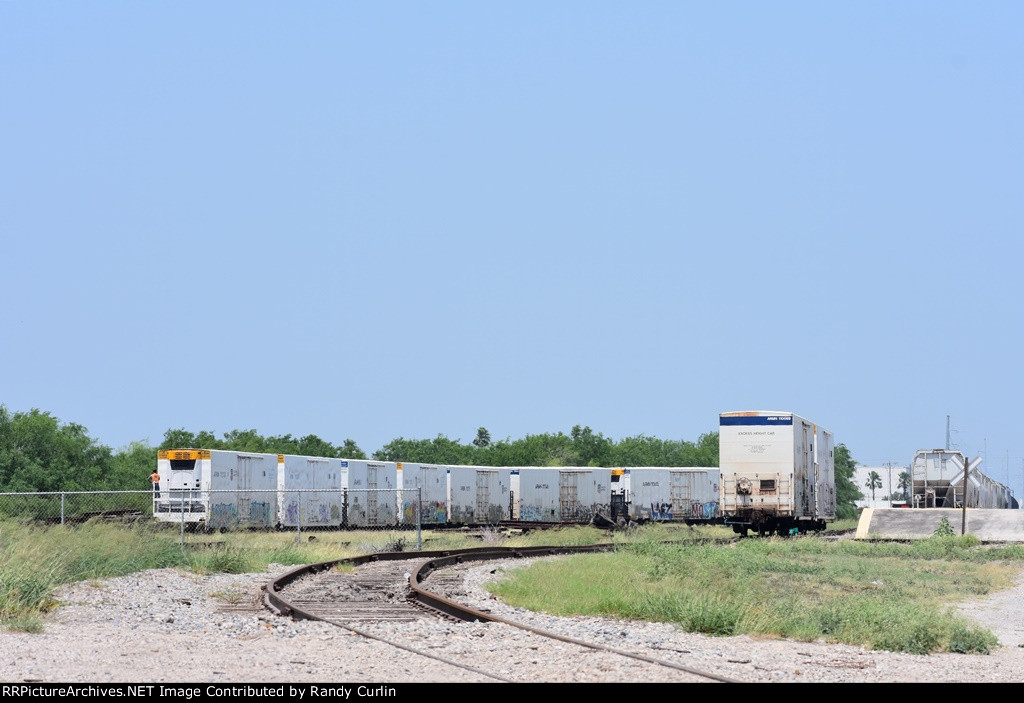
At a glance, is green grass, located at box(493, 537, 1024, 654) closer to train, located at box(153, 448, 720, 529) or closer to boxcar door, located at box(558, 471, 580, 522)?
train, located at box(153, 448, 720, 529)

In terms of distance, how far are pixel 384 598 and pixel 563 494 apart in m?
41.0

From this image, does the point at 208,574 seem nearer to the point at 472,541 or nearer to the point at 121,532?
the point at 121,532

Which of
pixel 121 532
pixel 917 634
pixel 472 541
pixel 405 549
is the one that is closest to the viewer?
pixel 917 634

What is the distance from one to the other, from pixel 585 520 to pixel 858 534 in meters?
16.3

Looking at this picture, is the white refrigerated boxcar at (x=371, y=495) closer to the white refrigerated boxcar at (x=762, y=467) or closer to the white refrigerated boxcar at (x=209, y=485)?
the white refrigerated boxcar at (x=209, y=485)

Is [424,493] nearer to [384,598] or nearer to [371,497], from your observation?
[371,497]

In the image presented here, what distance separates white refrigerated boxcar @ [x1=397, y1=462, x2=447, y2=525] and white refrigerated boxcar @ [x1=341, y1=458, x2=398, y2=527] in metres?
0.43

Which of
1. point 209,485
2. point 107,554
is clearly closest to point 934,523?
point 209,485

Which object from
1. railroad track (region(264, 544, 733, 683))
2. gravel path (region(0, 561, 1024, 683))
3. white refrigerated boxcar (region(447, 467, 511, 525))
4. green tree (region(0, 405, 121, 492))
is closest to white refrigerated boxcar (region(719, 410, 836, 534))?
railroad track (region(264, 544, 733, 683))

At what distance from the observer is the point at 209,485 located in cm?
3912

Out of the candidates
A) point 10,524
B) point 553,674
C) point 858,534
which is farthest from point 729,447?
point 553,674

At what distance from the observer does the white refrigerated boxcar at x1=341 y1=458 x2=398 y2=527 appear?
49531 mm

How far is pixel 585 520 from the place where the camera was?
57938 mm
